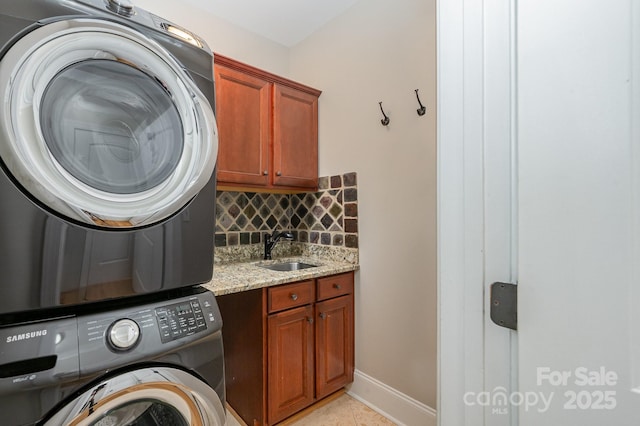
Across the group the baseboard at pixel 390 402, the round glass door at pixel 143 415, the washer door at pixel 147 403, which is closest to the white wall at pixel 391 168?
the baseboard at pixel 390 402

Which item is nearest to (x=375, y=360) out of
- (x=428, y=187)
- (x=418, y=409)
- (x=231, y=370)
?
(x=418, y=409)

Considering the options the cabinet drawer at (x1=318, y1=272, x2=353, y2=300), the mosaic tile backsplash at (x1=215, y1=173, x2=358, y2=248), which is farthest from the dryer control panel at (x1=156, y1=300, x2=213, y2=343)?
the mosaic tile backsplash at (x1=215, y1=173, x2=358, y2=248)

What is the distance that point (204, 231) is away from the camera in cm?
89

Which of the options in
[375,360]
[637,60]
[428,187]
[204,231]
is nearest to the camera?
[637,60]

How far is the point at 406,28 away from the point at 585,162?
1578 mm

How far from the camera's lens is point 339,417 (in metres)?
1.71

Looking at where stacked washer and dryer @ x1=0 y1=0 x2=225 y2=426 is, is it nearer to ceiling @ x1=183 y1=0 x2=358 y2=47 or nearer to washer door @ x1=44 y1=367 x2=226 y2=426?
washer door @ x1=44 y1=367 x2=226 y2=426

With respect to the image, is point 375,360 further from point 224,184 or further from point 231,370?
point 224,184

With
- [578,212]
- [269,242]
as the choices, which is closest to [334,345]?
[269,242]

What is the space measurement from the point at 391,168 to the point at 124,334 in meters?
1.56

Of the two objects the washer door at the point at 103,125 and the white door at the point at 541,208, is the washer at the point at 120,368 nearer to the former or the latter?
the washer door at the point at 103,125

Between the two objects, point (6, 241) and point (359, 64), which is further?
point (359, 64)

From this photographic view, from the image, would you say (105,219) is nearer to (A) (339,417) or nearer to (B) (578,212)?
(B) (578,212)

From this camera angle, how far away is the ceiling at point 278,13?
1982 millimetres
